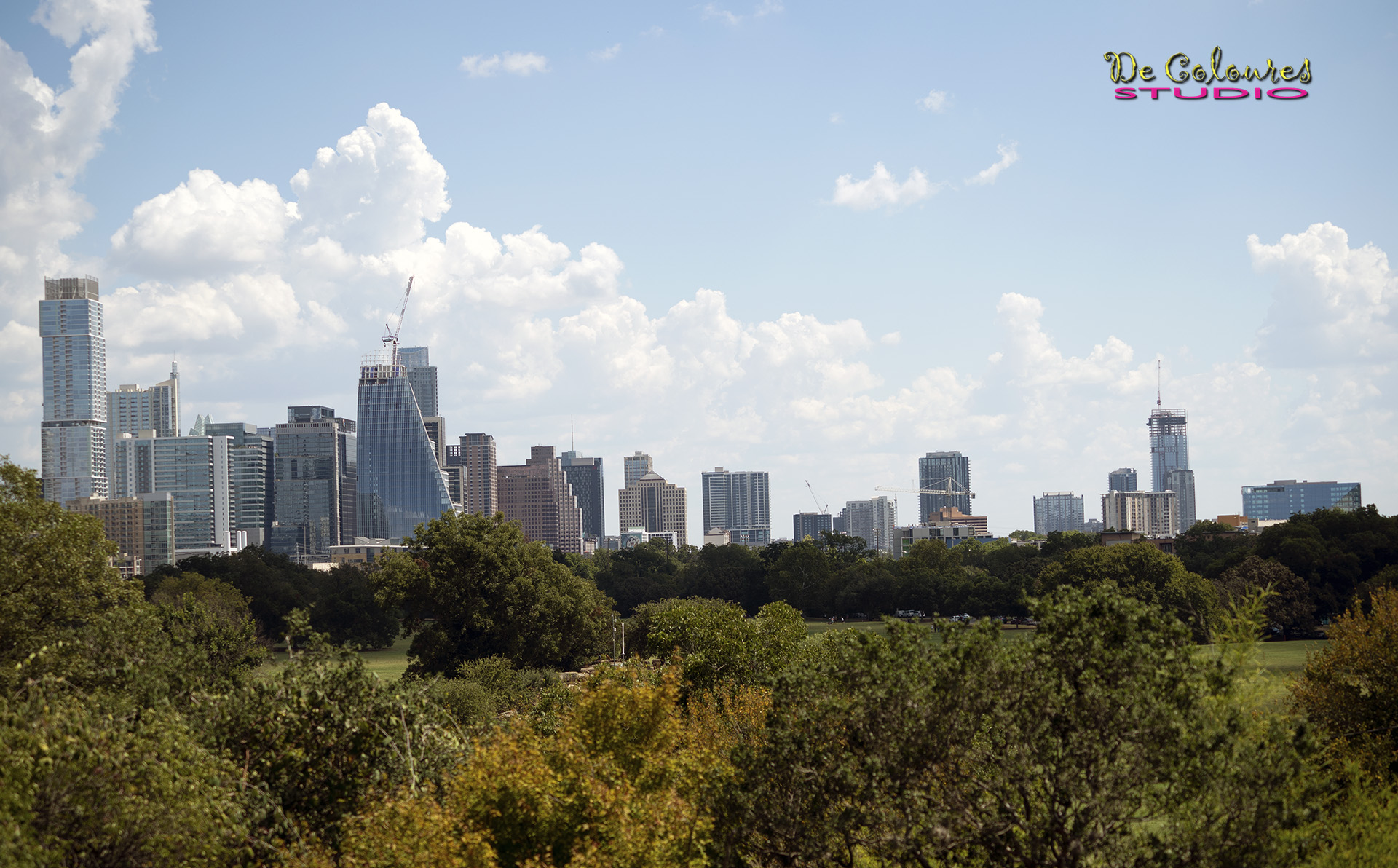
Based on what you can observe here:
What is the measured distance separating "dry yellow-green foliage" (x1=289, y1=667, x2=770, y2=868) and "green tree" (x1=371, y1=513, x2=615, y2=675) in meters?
36.0

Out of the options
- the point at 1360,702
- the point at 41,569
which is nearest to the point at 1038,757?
the point at 1360,702

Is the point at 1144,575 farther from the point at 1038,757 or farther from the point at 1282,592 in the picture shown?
the point at 1038,757

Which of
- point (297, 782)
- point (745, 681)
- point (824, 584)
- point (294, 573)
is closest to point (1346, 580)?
point (824, 584)

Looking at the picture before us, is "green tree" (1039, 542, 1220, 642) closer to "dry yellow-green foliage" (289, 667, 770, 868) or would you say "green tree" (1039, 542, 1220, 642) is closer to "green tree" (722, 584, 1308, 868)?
"dry yellow-green foliage" (289, 667, 770, 868)

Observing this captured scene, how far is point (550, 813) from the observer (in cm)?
1493

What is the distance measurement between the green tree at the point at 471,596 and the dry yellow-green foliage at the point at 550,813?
36.0 meters

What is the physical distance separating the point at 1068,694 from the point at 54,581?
26.2 m

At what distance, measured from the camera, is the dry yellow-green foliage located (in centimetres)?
1334

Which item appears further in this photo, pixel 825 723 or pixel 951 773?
pixel 825 723

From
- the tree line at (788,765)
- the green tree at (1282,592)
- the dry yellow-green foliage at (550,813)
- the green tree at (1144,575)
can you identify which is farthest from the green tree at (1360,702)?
the green tree at (1282,592)

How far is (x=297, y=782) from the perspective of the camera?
1695 cm

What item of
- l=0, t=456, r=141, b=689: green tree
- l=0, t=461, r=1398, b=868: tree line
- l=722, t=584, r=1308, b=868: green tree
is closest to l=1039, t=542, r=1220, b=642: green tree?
l=0, t=461, r=1398, b=868: tree line

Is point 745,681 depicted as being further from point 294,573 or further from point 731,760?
point 294,573

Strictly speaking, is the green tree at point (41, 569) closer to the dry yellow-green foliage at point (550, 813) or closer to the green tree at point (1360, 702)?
the dry yellow-green foliage at point (550, 813)
